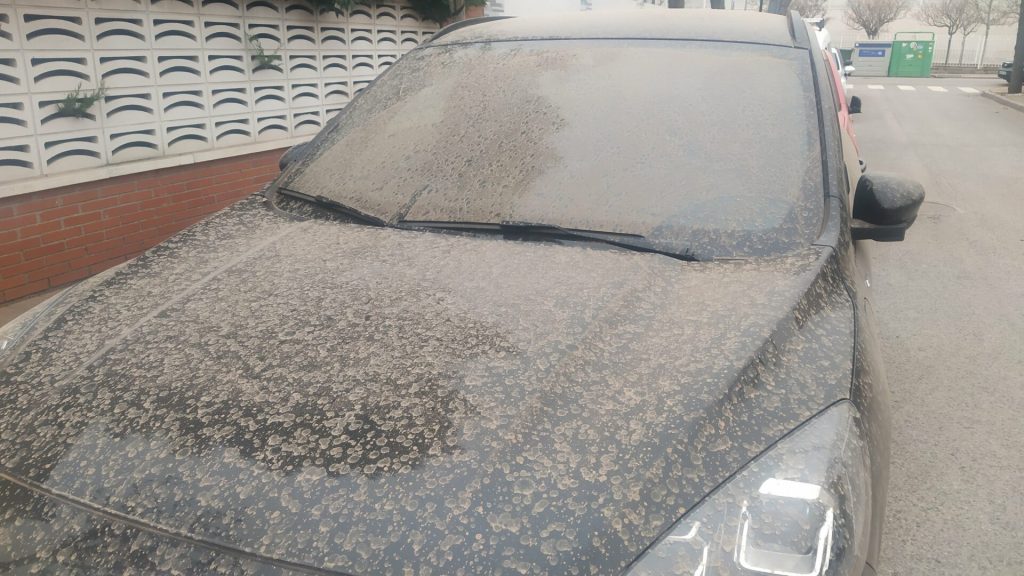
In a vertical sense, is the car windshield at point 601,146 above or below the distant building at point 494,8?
below

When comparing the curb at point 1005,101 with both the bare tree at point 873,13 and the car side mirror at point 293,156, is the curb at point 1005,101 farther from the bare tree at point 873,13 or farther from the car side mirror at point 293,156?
the bare tree at point 873,13

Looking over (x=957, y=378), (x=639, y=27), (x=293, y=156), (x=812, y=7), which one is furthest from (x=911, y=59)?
(x=293, y=156)

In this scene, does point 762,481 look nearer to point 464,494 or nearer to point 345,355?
point 464,494

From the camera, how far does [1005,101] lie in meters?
19.9

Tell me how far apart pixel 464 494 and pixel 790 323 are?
835mm

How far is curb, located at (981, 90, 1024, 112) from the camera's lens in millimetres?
18377

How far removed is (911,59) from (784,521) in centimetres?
4391

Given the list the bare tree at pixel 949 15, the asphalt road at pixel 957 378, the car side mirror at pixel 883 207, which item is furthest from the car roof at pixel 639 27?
the bare tree at pixel 949 15

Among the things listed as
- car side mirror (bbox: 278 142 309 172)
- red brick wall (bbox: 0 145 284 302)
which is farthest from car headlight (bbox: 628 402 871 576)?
red brick wall (bbox: 0 145 284 302)

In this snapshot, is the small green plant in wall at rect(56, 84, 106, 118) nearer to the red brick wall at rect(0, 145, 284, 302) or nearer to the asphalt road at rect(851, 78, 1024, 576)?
the red brick wall at rect(0, 145, 284, 302)

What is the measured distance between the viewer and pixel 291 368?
58.4 inches

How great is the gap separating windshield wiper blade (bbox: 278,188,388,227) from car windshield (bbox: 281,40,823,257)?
0.06 feet

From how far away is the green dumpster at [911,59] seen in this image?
38.5 meters

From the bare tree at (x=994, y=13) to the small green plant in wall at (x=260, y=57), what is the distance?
5189 cm
